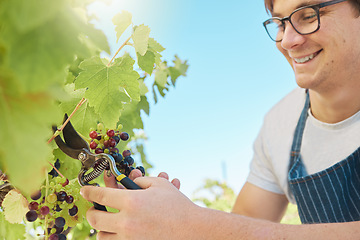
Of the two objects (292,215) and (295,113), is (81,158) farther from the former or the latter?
(292,215)

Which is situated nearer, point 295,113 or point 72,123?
point 72,123

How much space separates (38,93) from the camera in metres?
0.39

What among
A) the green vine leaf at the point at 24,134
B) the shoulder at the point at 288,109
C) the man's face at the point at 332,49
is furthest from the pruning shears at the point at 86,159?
the shoulder at the point at 288,109

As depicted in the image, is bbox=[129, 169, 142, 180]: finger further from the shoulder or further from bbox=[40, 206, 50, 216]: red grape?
the shoulder

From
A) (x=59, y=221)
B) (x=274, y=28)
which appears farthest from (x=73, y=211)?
(x=274, y=28)

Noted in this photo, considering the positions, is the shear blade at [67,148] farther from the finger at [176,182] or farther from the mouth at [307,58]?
the mouth at [307,58]

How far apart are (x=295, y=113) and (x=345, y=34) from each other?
739 mm

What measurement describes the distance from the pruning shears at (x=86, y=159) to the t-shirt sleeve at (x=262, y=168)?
1.62m

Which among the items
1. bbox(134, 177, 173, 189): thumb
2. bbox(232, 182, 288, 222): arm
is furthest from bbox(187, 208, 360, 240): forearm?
bbox(232, 182, 288, 222): arm

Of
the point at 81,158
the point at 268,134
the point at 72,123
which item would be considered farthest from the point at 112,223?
the point at 268,134

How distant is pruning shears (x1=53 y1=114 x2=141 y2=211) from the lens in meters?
0.85

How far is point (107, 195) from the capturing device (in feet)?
2.67

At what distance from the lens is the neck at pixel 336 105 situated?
1.81 metres

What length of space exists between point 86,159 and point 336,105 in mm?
1495
